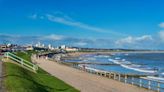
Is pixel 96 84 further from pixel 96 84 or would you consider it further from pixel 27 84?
pixel 27 84

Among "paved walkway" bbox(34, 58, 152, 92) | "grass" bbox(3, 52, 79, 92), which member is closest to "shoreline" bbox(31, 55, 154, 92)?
"paved walkway" bbox(34, 58, 152, 92)

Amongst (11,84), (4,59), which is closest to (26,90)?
(11,84)

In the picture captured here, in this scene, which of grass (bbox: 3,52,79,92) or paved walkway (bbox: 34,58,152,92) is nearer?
grass (bbox: 3,52,79,92)

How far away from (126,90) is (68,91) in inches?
287

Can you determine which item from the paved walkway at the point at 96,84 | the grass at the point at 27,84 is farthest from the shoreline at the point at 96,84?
the grass at the point at 27,84

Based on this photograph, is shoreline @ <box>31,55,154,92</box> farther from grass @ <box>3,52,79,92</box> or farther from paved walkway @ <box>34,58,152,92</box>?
grass @ <box>3,52,79,92</box>

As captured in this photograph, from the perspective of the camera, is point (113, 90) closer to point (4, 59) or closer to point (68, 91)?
point (68, 91)

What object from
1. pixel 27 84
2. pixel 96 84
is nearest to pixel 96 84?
pixel 96 84

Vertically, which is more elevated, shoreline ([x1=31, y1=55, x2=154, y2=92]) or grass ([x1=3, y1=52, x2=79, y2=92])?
grass ([x1=3, y1=52, x2=79, y2=92])

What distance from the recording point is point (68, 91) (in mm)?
28219

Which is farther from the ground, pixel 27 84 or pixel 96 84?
pixel 27 84

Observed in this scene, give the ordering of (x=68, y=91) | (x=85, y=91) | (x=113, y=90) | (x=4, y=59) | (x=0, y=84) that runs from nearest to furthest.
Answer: (x=0, y=84) < (x=68, y=91) < (x=85, y=91) < (x=113, y=90) < (x=4, y=59)

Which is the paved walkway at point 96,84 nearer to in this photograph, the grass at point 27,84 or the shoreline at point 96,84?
the shoreline at point 96,84

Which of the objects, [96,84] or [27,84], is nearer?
[27,84]
